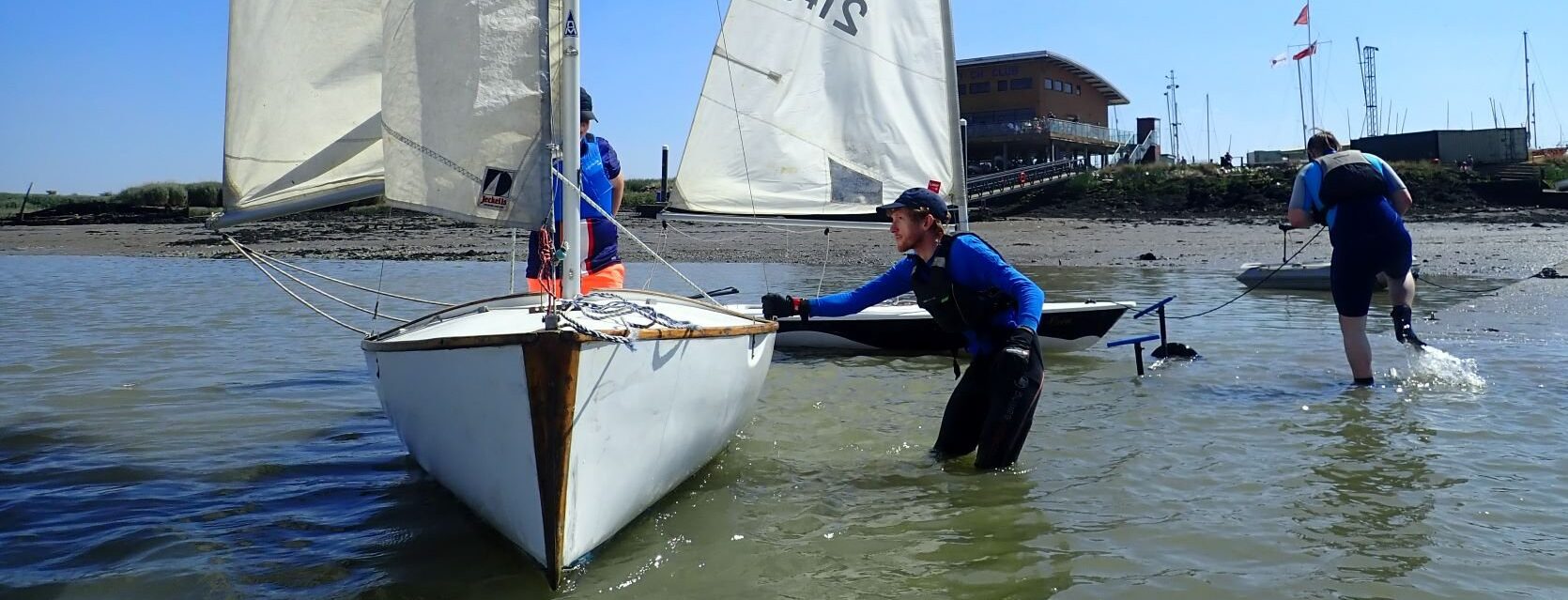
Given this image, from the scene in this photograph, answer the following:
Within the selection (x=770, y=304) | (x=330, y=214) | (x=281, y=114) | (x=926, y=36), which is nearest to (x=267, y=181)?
(x=281, y=114)

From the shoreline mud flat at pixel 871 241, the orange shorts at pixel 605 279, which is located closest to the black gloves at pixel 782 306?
the orange shorts at pixel 605 279

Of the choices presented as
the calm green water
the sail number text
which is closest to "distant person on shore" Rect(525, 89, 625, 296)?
the calm green water

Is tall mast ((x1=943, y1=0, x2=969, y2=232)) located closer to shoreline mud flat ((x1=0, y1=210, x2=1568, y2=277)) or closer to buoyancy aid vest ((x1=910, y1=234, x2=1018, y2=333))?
buoyancy aid vest ((x1=910, y1=234, x2=1018, y2=333))

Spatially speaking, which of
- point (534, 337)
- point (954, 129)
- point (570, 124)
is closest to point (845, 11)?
point (954, 129)

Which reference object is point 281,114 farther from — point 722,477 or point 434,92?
point 722,477

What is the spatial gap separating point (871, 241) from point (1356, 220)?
1671 cm

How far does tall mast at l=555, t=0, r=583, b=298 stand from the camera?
4.73 m

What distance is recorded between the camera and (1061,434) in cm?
695

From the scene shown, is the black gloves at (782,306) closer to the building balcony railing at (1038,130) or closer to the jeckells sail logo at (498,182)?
the jeckells sail logo at (498,182)

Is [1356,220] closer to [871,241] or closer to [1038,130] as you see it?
[871,241]

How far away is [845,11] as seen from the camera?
911cm

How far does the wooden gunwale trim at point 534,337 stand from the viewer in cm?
387

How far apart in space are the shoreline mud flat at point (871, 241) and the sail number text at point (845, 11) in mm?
7406

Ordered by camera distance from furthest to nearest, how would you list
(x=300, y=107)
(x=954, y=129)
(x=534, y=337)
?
(x=954, y=129) < (x=300, y=107) < (x=534, y=337)
